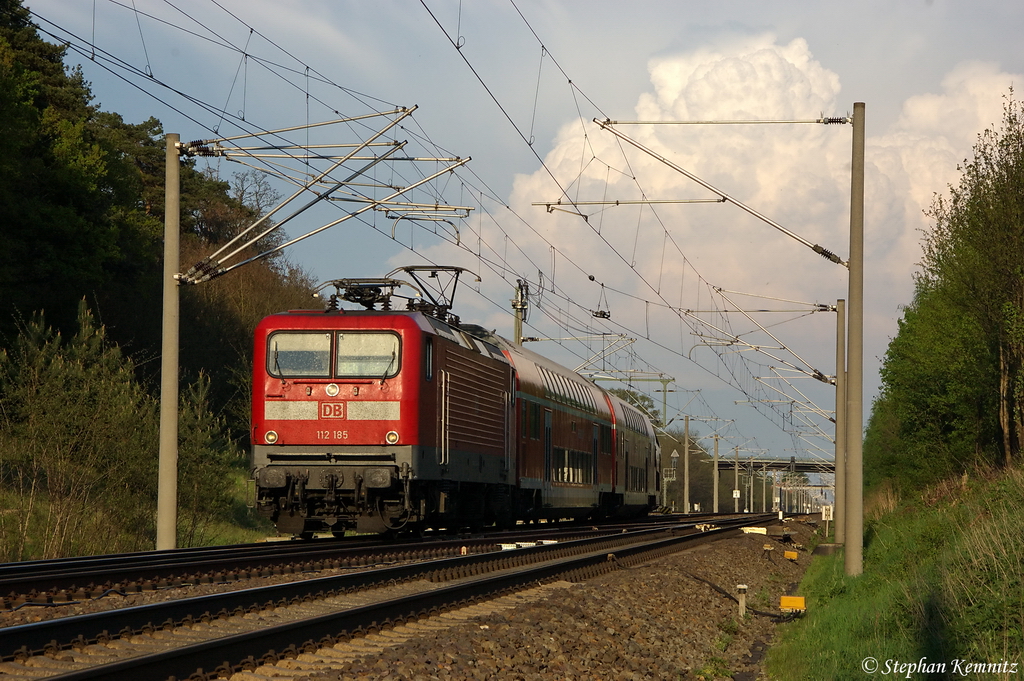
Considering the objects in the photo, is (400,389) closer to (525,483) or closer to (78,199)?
(525,483)

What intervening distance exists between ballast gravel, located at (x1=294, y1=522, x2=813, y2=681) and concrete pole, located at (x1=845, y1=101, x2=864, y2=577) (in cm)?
164

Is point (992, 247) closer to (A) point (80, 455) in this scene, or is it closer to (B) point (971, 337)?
(B) point (971, 337)

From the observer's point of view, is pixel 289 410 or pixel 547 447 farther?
pixel 547 447

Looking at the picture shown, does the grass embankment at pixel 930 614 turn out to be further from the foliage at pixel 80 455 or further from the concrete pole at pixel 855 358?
the foliage at pixel 80 455

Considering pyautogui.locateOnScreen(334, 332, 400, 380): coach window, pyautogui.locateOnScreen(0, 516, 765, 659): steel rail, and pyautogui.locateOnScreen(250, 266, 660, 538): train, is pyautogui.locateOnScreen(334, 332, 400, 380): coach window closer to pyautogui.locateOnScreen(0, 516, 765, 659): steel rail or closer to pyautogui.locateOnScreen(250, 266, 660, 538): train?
pyautogui.locateOnScreen(250, 266, 660, 538): train

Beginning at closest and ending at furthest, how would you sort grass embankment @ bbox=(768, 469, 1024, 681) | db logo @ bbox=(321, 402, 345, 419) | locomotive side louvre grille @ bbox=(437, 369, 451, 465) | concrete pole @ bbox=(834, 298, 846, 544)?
grass embankment @ bbox=(768, 469, 1024, 681) → db logo @ bbox=(321, 402, 345, 419) → locomotive side louvre grille @ bbox=(437, 369, 451, 465) → concrete pole @ bbox=(834, 298, 846, 544)

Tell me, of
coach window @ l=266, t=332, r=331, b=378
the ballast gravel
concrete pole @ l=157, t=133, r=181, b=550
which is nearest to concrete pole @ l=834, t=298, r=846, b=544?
the ballast gravel

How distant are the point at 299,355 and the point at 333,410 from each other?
1130 millimetres


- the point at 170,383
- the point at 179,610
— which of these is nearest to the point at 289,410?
the point at 170,383

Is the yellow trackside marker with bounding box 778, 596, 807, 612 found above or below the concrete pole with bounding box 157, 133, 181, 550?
below

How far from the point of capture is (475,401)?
21.4 metres

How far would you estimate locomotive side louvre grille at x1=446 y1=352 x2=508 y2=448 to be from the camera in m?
19.9

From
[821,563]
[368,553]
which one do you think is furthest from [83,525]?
[821,563]

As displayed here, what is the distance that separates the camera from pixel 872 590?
603 inches
